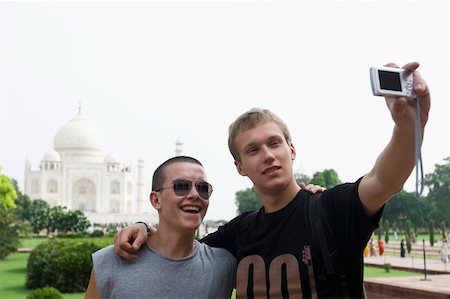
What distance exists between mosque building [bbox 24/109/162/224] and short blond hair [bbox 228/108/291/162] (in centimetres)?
4738

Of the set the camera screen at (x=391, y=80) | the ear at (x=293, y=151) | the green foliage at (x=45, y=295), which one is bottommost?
the green foliage at (x=45, y=295)

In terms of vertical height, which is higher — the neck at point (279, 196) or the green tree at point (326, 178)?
the green tree at point (326, 178)

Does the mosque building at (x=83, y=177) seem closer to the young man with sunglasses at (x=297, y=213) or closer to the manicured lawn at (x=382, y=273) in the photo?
the manicured lawn at (x=382, y=273)

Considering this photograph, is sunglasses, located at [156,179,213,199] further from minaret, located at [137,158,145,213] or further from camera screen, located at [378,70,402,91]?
minaret, located at [137,158,145,213]

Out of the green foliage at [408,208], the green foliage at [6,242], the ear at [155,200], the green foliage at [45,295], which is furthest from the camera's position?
the green foliage at [408,208]

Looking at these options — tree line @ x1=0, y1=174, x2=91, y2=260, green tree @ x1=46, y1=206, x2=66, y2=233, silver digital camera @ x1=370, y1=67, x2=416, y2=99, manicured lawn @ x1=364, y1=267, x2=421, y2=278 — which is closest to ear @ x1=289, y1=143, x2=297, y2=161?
silver digital camera @ x1=370, y1=67, x2=416, y2=99

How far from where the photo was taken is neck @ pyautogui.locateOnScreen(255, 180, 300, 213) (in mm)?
1940

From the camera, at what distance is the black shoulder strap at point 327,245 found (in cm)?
174

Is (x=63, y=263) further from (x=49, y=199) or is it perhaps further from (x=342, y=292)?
(x=49, y=199)

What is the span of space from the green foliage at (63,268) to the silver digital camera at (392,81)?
27.1 ft

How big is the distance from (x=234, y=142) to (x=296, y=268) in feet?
1.64

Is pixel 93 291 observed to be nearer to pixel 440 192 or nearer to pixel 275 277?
pixel 275 277

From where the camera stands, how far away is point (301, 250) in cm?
181

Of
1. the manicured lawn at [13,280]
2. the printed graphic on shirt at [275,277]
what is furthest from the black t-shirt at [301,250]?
the manicured lawn at [13,280]
